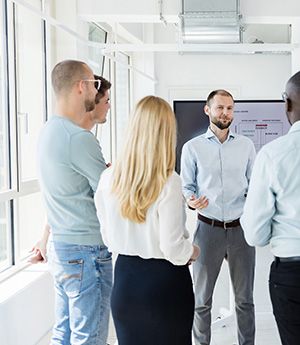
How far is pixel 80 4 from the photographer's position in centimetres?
362

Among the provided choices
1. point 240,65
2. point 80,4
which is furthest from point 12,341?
point 240,65

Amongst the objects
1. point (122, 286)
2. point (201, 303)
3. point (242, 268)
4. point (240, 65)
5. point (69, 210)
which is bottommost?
point (201, 303)

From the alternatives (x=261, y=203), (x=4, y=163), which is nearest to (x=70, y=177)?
(x=261, y=203)

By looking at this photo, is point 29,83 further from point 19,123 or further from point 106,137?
point 106,137

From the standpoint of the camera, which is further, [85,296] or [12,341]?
[12,341]

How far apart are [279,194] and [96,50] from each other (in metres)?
3.35

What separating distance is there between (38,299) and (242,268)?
1223 millimetres

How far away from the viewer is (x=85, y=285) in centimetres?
203

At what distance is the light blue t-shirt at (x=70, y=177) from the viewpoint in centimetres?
198

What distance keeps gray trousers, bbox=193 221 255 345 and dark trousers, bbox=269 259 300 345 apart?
0.98 m

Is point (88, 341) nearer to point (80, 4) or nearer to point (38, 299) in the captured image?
point (38, 299)

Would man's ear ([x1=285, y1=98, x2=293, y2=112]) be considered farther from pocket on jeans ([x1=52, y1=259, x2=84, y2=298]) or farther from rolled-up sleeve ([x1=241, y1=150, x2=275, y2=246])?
pocket on jeans ([x1=52, y1=259, x2=84, y2=298])

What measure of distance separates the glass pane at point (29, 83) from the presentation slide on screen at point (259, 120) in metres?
2.29

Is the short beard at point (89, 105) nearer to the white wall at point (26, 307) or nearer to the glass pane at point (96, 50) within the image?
the white wall at point (26, 307)
